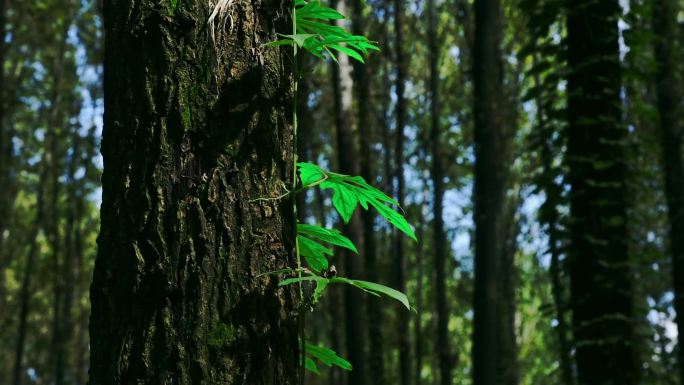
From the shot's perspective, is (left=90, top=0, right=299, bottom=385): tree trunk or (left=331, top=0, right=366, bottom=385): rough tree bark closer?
(left=90, top=0, right=299, bottom=385): tree trunk

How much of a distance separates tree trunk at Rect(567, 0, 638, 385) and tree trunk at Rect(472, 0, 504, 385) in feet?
7.03

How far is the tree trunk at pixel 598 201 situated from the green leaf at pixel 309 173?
11.8 ft

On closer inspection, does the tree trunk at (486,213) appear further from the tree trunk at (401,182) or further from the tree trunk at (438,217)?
the tree trunk at (401,182)

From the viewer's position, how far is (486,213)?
735cm

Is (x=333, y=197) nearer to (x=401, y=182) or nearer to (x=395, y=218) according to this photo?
(x=395, y=218)

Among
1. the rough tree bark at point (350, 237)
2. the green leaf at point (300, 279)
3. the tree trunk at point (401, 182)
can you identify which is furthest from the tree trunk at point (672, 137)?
the green leaf at point (300, 279)

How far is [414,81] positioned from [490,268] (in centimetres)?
1343

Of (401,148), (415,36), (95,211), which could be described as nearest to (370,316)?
(401,148)

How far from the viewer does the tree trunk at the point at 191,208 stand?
156cm

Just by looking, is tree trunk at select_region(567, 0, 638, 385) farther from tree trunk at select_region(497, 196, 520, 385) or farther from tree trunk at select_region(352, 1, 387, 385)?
tree trunk at select_region(497, 196, 520, 385)

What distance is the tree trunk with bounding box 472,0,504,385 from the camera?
733 cm

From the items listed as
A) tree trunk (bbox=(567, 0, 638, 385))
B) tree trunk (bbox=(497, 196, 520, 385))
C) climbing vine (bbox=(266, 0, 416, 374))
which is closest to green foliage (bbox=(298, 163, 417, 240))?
climbing vine (bbox=(266, 0, 416, 374))

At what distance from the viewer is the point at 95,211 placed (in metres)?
29.6

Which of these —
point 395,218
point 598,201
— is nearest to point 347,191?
point 395,218
